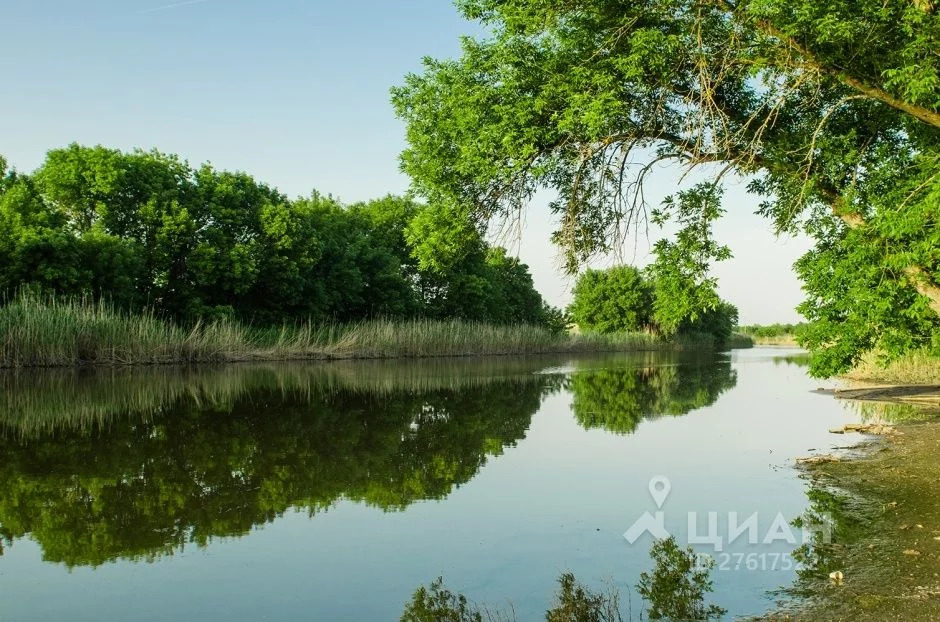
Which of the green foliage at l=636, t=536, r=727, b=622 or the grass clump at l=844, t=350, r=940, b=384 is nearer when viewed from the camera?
the green foliage at l=636, t=536, r=727, b=622

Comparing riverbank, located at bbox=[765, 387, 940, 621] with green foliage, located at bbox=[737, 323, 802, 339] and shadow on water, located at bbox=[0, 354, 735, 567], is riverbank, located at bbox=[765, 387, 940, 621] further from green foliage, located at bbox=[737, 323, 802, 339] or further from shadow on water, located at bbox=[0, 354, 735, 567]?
green foliage, located at bbox=[737, 323, 802, 339]

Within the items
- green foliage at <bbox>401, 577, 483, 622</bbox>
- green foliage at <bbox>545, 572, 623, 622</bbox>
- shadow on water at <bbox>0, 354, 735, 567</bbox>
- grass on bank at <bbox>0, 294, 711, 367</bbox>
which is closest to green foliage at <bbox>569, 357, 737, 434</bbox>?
shadow on water at <bbox>0, 354, 735, 567</bbox>

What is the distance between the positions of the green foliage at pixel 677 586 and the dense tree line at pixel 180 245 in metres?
21.7

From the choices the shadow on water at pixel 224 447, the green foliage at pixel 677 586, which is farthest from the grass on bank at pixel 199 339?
the green foliage at pixel 677 586

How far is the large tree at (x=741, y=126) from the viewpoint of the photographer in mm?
8195

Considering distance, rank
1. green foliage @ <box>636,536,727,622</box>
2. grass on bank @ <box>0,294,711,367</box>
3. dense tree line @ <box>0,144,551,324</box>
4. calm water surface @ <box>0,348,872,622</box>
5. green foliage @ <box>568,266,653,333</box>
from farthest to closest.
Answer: green foliage @ <box>568,266,653,333</box> < dense tree line @ <box>0,144,551,324</box> < grass on bank @ <box>0,294,711,367</box> < calm water surface @ <box>0,348,872,622</box> < green foliage @ <box>636,536,727,622</box>

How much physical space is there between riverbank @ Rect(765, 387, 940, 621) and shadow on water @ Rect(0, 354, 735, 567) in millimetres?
3680

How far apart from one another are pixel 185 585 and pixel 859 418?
1268 centimetres

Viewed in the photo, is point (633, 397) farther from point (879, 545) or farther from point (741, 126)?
point (879, 545)

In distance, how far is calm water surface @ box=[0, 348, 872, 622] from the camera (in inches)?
185

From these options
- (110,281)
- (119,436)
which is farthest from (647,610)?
(110,281)

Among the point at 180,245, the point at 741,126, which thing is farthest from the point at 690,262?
the point at 180,245

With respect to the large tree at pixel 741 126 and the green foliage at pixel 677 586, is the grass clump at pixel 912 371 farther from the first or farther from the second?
the green foliage at pixel 677 586

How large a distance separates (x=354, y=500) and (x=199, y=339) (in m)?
24.7
